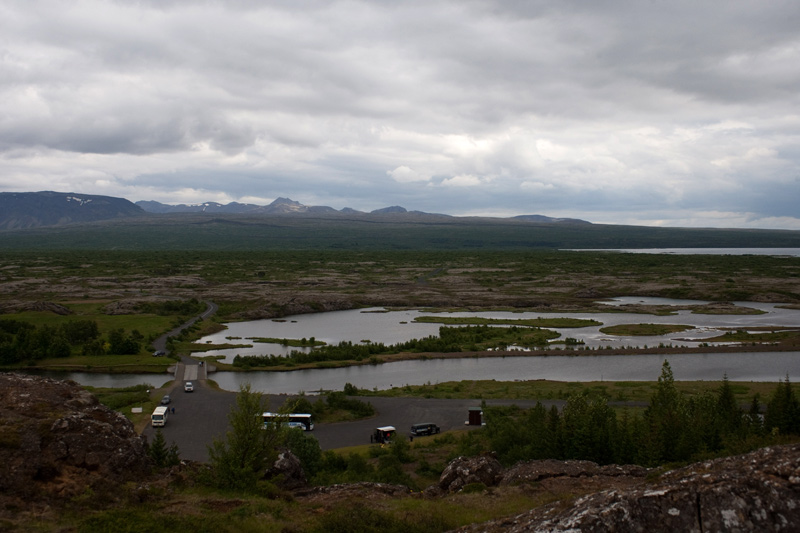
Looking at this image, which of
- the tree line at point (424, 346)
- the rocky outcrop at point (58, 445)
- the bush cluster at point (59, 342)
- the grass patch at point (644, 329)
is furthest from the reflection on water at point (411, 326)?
the rocky outcrop at point (58, 445)

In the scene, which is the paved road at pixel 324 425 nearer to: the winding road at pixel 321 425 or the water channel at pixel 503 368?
the winding road at pixel 321 425

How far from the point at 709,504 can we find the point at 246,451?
1351 centimetres

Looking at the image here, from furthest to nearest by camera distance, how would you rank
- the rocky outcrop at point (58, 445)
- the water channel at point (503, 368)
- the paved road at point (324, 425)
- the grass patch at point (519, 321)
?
the grass patch at point (519, 321) → the water channel at point (503, 368) → the paved road at point (324, 425) → the rocky outcrop at point (58, 445)

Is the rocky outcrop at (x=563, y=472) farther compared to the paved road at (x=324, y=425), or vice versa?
the paved road at (x=324, y=425)

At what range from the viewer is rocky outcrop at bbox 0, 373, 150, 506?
47.6 ft

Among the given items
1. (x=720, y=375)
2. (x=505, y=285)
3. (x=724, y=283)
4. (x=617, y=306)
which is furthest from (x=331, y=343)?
(x=724, y=283)

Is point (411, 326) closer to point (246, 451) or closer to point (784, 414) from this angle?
point (784, 414)

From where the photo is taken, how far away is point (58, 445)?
15.8 m

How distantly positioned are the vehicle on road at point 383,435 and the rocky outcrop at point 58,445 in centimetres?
1856

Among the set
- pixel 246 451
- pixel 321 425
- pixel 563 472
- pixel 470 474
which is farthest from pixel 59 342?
pixel 563 472

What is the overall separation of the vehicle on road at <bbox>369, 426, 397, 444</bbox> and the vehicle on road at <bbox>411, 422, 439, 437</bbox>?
1.53 metres

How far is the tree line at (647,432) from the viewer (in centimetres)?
2558

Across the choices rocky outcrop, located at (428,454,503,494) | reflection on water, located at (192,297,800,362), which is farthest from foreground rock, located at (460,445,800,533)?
reflection on water, located at (192,297,800,362)

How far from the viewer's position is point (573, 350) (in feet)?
215
